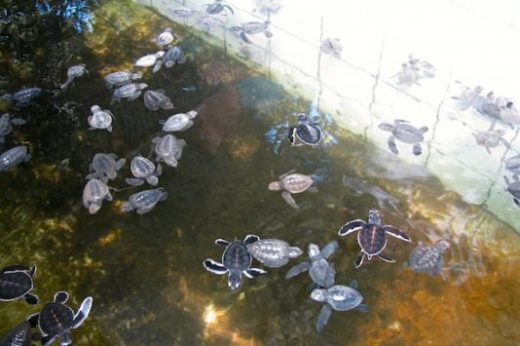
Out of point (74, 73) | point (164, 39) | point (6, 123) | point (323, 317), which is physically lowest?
point (323, 317)

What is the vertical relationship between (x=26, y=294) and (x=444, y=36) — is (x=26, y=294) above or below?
below

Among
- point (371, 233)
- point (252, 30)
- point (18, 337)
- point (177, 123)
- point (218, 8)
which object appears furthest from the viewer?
point (218, 8)

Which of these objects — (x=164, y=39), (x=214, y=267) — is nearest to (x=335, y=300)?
(x=214, y=267)

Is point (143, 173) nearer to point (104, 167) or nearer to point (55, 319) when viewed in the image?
point (104, 167)

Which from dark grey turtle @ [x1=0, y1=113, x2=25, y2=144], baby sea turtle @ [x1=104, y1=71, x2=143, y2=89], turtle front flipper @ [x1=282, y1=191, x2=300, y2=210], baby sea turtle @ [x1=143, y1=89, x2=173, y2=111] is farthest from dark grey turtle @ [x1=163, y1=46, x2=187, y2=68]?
turtle front flipper @ [x1=282, y1=191, x2=300, y2=210]

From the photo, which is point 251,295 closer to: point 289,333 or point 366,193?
point 289,333

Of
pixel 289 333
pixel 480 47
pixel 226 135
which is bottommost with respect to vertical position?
pixel 289 333

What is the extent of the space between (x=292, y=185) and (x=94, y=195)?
1.70 m

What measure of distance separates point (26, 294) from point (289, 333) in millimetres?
1960

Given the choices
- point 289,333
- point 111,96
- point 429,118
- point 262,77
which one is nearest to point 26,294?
point 289,333

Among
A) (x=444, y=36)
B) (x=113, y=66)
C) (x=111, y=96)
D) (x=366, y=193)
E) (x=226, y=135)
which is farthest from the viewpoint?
(x=444, y=36)

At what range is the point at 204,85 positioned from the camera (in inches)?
193

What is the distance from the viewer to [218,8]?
19.4ft

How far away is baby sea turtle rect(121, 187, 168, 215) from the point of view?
3787mm
